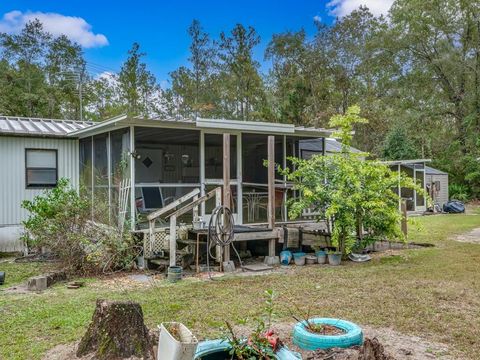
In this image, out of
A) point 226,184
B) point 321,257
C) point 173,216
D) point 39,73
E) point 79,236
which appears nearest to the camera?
point 173,216

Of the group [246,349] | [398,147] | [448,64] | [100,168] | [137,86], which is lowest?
[246,349]

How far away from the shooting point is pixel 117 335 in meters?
3.28

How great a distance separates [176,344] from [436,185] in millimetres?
20868

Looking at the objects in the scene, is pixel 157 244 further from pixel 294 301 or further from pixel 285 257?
pixel 294 301

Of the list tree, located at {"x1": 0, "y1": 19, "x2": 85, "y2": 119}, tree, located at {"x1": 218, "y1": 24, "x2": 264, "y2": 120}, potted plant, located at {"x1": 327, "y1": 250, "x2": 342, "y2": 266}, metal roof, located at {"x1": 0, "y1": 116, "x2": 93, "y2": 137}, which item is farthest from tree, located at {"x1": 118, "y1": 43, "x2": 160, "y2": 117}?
potted plant, located at {"x1": 327, "y1": 250, "x2": 342, "y2": 266}

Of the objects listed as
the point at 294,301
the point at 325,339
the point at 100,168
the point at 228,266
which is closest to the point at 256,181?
the point at 228,266

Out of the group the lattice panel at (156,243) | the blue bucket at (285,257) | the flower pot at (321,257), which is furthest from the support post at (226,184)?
the flower pot at (321,257)

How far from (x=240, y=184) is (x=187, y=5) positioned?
16.5 m

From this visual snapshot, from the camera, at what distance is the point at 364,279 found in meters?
6.46

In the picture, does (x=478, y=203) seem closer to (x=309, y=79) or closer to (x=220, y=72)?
(x=309, y=79)

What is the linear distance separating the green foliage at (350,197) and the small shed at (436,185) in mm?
13638

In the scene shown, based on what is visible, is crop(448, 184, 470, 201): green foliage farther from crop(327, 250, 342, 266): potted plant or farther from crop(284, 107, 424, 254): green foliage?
crop(327, 250, 342, 266): potted plant

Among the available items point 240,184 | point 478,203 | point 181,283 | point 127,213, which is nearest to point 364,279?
point 181,283

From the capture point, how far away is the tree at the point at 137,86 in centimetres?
2501
